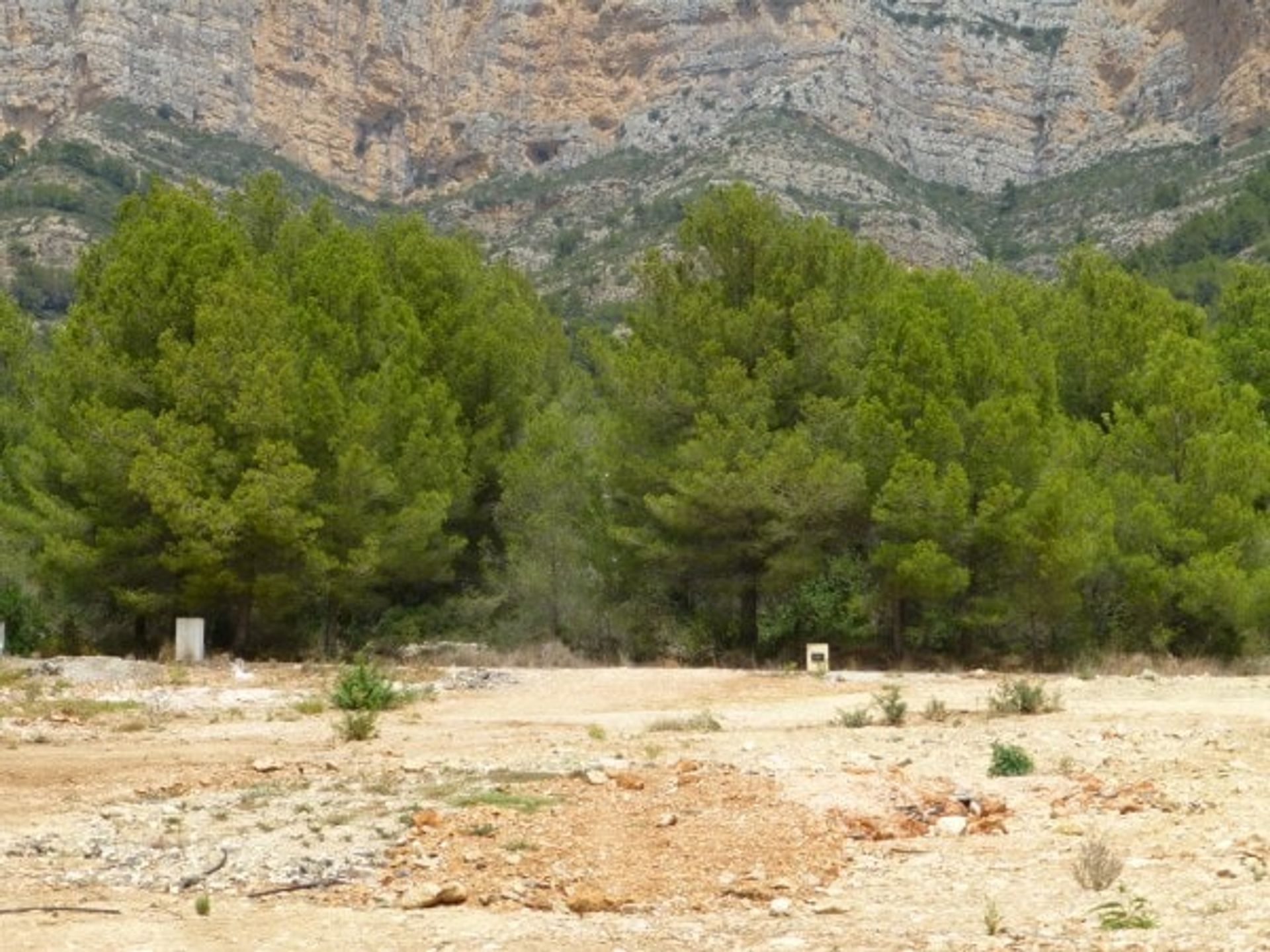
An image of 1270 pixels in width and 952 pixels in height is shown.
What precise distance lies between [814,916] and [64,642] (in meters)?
23.0

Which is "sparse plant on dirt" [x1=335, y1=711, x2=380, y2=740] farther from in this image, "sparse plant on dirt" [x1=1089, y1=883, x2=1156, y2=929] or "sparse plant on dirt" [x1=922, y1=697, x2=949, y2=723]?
"sparse plant on dirt" [x1=1089, y1=883, x2=1156, y2=929]

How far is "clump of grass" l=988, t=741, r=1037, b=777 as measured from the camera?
36.1ft

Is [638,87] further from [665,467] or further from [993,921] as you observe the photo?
[993,921]

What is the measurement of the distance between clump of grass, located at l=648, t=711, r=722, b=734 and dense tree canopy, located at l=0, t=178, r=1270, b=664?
342 inches

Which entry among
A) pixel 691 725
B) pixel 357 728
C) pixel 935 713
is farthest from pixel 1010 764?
pixel 357 728

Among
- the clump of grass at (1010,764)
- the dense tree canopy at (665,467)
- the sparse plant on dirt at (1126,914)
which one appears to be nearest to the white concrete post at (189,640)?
the dense tree canopy at (665,467)

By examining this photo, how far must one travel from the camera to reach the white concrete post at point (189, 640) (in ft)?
77.5

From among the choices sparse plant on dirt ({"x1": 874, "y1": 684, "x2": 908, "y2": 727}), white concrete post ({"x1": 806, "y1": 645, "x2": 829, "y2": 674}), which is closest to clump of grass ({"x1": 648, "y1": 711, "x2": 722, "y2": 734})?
sparse plant on dirt ({"x1": 874, "y1": 684, "x2": 908, "y2": 727})

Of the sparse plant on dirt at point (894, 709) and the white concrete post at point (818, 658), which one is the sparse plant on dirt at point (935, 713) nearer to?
the sparse plant on dirt at point (894, 709)

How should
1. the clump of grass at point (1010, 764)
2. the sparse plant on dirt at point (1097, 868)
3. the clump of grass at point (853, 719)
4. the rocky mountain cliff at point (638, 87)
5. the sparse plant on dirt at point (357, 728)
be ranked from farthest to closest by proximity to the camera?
the rocky mountain cliff at point (638, 87), the clump of grass at point (853, 719), the sparse plant on dirt at point (357, 728), the clump of grass at point (1010, 764), the sparse plant on dirt at point (1097, 868)

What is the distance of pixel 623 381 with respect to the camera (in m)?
25.8

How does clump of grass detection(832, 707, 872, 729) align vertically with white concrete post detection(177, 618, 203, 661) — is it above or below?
below

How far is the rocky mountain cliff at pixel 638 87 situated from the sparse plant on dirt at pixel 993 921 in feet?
259

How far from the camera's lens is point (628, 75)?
117750mm
